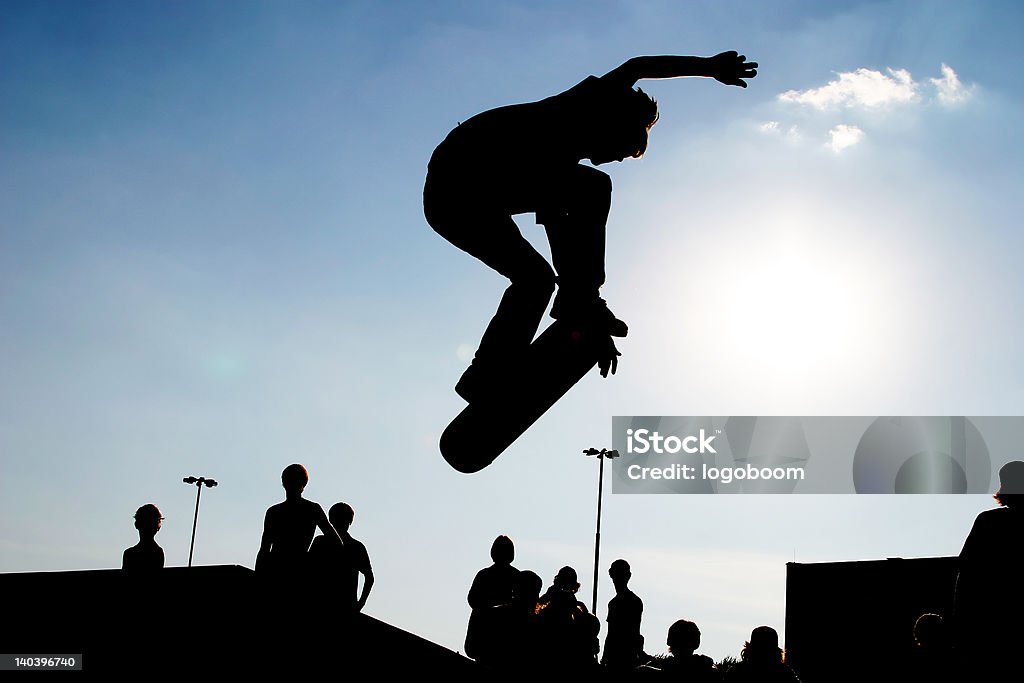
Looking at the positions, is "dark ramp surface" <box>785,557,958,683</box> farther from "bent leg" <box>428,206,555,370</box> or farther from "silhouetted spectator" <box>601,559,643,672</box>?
"bent leg" <box>428,206,555,370</box>

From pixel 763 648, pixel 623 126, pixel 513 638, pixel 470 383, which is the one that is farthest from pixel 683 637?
pixel 623 126

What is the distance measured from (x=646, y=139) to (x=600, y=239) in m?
0.57

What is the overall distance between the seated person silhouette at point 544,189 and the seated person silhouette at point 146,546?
3.19m

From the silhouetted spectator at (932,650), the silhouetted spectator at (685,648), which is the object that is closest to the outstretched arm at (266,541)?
the silhouetted spectator at (685,648)

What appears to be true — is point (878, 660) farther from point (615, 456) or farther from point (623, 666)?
point (615, 456)

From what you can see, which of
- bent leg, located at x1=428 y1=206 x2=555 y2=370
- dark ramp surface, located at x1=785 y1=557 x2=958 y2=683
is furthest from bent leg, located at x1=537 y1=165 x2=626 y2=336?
dark ramp surface, located at x1=785 y1=557 x2=958 y2=683

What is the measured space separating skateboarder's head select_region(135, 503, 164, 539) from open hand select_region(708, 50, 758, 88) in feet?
16.8

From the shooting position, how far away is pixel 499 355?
4.71m

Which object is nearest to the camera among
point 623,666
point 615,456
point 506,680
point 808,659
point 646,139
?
point 506,680

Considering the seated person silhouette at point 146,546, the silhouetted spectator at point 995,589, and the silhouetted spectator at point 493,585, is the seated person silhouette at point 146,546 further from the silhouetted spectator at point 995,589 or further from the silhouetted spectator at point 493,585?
the silhouetted spectator at point 995,589

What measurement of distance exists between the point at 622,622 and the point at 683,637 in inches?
55.3

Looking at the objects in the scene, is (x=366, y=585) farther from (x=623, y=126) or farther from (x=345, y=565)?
(x=623, y=126)

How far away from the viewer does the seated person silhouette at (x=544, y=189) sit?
435cm

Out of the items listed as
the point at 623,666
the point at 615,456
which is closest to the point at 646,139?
the point at 623,666
